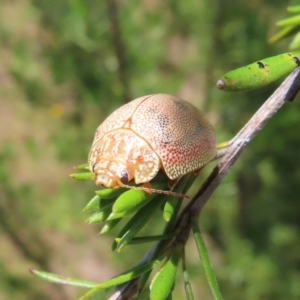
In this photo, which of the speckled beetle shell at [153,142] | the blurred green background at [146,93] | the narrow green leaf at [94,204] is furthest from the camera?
the blurred green background at [146,93]

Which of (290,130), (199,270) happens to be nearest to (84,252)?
(199,270)

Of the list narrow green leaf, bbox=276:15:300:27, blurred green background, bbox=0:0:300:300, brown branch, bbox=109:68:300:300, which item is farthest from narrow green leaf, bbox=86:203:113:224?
blurred green background, bbox=0:0:300:300

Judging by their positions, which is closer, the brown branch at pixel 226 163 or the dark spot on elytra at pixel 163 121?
the brown branch at pixel 226 163

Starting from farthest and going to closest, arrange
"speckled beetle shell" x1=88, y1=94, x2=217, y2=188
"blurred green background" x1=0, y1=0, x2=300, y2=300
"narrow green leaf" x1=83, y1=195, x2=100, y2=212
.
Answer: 1. "blurred green background" x1=0, y1=0, x2=300, y2=300
2. "speckled beetle shell" x1=88, y1=94, x2=217, y2=188
3. "narrow green leaf" x1=83, y1=195, x2=100, y2=212

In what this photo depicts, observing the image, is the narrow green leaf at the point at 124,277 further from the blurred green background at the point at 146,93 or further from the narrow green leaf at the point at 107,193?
the blurred green background at the point at 146,93

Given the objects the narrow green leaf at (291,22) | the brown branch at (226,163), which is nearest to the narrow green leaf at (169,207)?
the brown branch at (226,163)

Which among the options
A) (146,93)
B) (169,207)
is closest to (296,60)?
(169,207)

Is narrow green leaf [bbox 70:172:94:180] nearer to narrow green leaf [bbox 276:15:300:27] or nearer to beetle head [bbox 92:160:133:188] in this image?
beetle head [bbox 92:160:133:188]

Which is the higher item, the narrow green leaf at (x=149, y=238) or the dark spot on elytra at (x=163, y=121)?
the dark spot on elytra at (x=163, y=121)
